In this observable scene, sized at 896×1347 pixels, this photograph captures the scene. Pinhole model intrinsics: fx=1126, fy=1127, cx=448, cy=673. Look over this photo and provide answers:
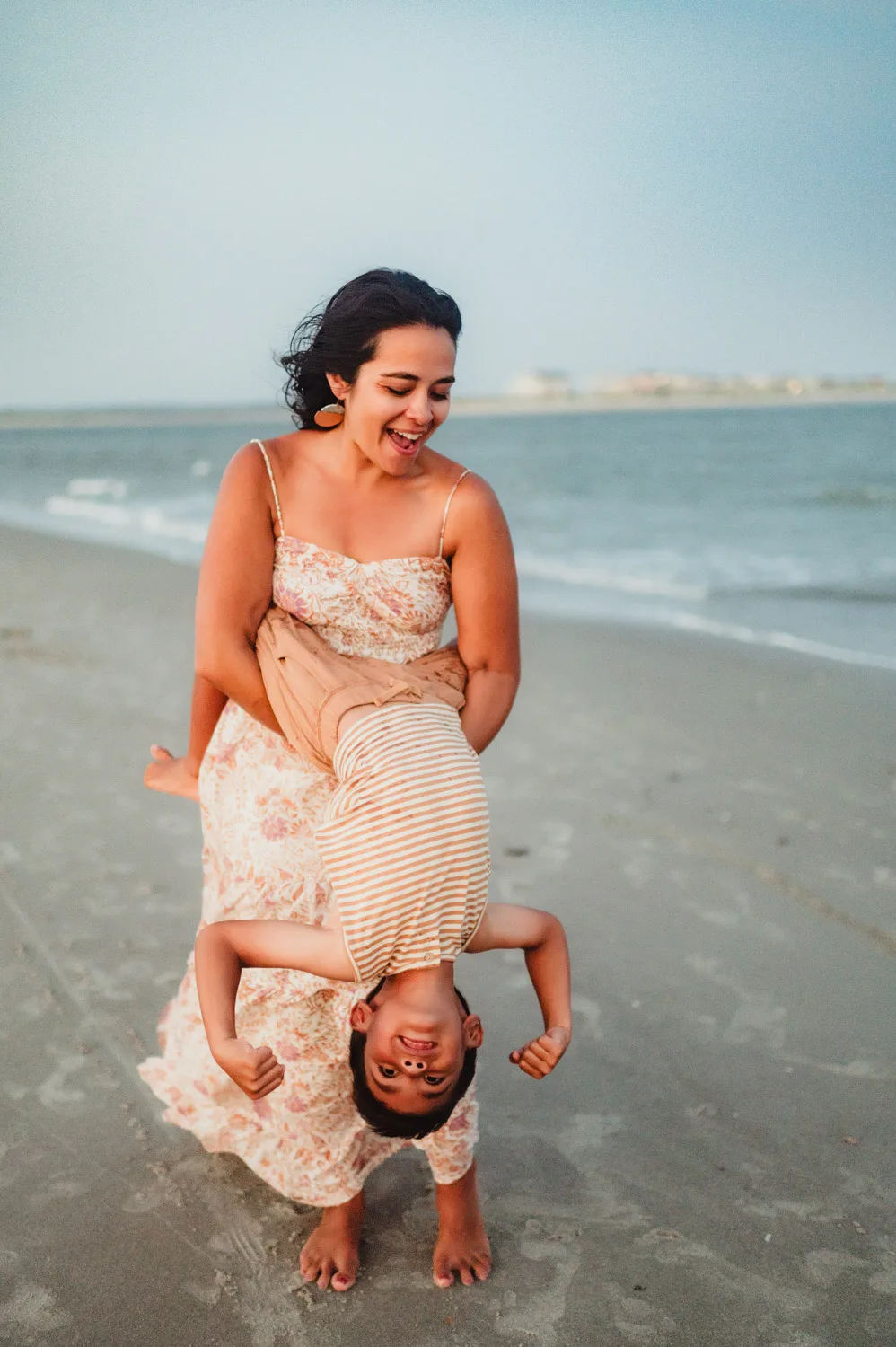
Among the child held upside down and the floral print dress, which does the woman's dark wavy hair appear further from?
the child held upside down

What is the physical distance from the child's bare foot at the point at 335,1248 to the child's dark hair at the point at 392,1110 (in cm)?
39

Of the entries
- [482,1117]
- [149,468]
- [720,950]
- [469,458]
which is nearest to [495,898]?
[720,950]

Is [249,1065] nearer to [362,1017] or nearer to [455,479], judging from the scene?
[362,1017]

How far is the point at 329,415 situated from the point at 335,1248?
1929mm

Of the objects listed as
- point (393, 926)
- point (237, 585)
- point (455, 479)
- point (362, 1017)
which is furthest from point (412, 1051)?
point (455, 479)

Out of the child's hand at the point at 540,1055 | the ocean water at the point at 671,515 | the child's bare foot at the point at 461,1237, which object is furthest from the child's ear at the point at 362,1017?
the ocean water at the point at 671,515

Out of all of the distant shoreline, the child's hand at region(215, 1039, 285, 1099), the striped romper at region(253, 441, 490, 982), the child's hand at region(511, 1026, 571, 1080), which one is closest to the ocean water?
the child's hand at region(511, 1026, 571, 1080)

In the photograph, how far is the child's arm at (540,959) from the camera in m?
2.31

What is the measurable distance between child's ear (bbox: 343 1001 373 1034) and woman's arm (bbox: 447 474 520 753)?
639 millimetres

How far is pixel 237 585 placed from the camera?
2.54 metres

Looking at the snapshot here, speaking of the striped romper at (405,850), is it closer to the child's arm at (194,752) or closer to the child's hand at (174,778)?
the child's arm at (194,752)

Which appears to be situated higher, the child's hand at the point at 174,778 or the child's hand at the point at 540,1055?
the child's hand at the point at 174,778

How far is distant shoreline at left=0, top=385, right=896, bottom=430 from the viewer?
3228 inches

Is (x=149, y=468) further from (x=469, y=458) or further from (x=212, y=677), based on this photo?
(x=212, y=677)
